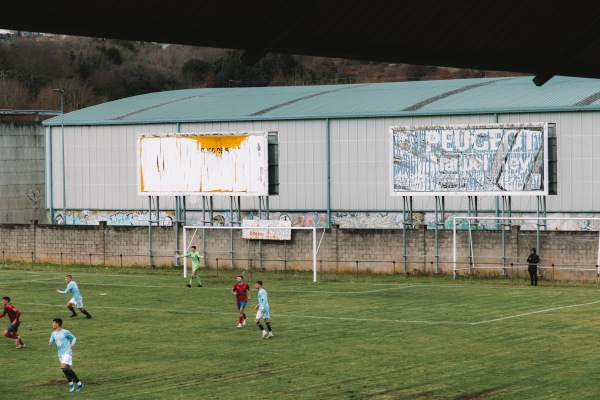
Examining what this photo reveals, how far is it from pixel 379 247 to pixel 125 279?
13.1m

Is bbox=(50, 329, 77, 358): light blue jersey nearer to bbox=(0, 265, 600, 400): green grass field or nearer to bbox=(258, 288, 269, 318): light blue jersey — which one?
bbox=(0, 265, 600, 400): green grass field

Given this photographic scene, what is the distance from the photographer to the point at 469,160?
5419 centimetres

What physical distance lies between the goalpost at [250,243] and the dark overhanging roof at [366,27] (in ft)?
137

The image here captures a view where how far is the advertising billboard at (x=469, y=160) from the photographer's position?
52875 millimetres

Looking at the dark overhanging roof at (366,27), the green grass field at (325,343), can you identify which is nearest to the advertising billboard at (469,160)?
the green grass field at (325,343)

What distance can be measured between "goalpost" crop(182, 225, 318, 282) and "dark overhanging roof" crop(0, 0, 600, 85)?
41.8 metres

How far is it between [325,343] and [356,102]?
3477cm

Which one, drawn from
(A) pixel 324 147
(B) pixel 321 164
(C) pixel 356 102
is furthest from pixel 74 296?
(C) pixel 356 102

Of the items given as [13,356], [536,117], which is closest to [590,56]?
[13,356]

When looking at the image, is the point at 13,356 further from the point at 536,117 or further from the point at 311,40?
the point at 536,117

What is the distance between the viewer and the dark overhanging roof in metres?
11.3

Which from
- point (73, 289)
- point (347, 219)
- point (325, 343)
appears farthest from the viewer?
point (347, 219)

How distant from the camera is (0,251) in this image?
2625 inches

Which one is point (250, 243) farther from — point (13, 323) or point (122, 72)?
point (122, 72)
